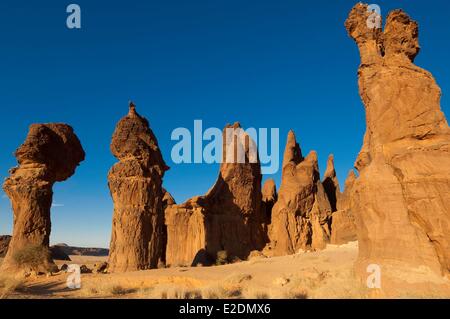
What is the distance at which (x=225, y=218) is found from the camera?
3678 centimetres

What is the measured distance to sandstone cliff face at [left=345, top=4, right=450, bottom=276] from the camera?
409 inches

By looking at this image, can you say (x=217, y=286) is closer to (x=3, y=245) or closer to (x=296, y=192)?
(x=296, y=192)

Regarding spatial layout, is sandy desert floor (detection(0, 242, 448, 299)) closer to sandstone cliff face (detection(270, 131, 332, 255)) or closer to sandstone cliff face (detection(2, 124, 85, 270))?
sandstone cliff face (detection(2, 124, 85, 270))

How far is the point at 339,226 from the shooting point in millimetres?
35781

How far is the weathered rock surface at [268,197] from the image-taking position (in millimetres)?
42875

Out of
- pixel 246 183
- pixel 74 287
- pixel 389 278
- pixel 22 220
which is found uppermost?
pixel 246 183

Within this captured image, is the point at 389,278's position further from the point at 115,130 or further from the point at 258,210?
the point at 258,210

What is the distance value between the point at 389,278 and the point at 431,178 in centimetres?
299

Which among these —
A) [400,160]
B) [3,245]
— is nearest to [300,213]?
[400,160]

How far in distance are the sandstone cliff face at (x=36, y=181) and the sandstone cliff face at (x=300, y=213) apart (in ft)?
66.7

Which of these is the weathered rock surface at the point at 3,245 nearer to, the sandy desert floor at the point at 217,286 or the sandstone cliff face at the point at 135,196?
the sandstone cliff face at the point at 135,196

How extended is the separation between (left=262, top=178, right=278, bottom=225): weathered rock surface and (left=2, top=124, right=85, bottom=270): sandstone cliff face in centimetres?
2343

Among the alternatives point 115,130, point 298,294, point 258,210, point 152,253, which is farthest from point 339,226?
point 298,294
